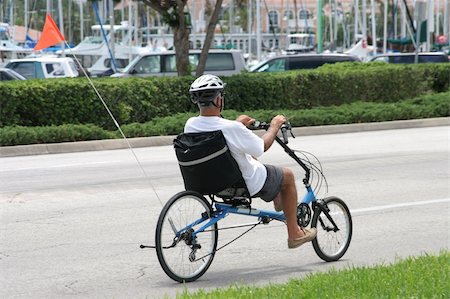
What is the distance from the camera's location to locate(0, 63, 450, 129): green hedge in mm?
20516

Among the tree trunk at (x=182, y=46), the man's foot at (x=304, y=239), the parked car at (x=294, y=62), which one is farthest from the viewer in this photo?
the parked car at (x=294, y=62)

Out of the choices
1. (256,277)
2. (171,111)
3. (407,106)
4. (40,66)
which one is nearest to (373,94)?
(407,106)

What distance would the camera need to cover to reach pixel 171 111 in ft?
74.2

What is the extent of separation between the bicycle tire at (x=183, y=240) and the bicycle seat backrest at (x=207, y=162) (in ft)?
0.46

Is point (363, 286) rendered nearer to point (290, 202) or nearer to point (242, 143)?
point (290, 202)

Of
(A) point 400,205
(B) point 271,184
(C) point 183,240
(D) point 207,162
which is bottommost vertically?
(A) point 400,205

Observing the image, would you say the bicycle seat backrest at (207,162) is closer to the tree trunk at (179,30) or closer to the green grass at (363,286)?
the green grass at (363,286)

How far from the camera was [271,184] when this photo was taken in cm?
820

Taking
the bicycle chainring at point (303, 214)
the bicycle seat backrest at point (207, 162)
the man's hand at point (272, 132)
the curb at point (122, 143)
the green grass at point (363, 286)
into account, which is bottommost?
the curb at point (122, 143)

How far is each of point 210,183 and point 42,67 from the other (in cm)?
2860

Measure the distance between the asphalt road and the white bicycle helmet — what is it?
4.98 ft

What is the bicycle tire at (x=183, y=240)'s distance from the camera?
306 inches

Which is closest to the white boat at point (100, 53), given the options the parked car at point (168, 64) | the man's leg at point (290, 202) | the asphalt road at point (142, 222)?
the parked car at point (168, 64)

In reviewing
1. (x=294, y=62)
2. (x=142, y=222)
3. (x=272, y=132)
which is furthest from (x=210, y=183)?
(x=294, y=62)
